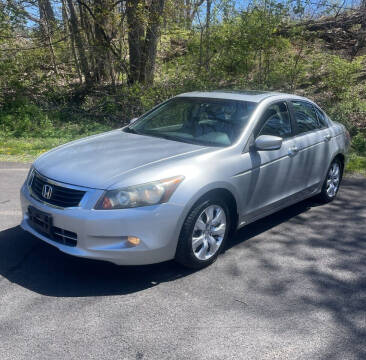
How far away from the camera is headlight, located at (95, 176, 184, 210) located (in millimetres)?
3857

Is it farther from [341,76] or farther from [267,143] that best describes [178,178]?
[341,76]

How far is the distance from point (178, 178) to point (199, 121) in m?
1.36

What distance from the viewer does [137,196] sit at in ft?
12.8

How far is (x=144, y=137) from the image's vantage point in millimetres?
5211

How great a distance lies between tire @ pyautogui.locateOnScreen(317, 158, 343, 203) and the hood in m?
2.47

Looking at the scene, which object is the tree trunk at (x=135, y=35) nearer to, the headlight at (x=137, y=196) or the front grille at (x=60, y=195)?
the front grille at (x=60, y=195)

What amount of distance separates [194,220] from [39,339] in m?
1.59

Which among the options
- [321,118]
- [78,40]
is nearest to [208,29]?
[78,40]

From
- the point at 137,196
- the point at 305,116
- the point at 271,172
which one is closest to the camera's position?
the point at 137,196

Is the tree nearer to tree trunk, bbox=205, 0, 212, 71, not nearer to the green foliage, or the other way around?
tree trunk, bbox=205, 0, 212, 71

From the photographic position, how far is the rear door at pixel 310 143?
18.5 feet

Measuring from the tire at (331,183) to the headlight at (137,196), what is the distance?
312 cm

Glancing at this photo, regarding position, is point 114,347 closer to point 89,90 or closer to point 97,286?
point 97,286

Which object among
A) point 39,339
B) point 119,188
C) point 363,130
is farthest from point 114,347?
point 363,130
